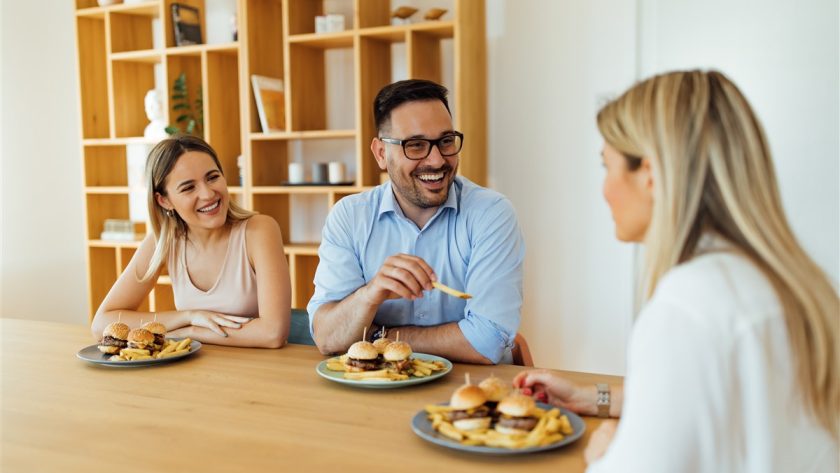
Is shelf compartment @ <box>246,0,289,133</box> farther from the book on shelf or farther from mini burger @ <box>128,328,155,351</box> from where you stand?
mini burger @ <box>128,328,155,351</box>

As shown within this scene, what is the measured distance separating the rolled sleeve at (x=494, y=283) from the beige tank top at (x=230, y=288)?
75 cm

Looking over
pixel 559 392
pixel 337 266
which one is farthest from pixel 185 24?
pixel 559 392

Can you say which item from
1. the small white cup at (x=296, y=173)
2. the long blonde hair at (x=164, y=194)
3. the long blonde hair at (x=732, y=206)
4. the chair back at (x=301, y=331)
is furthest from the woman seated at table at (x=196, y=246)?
the long blonde hair at (x=732, y=206)

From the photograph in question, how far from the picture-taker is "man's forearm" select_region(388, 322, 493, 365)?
196cm

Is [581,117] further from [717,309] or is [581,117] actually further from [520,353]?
[717,309]

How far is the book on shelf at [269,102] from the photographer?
3.97 m

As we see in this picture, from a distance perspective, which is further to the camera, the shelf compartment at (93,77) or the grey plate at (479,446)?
the shelf compartment at (93,77)

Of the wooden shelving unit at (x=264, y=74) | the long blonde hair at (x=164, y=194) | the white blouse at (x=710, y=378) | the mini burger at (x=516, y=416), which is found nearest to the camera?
the white blouse at (x=710, y=378)

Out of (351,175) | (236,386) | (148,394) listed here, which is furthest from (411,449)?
(351,175)

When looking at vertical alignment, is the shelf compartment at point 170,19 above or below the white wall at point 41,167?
above

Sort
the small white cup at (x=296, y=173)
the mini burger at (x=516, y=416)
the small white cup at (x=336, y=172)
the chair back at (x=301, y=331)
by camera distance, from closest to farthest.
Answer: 1. the mini burger at (x=516, y=416)
2. the chair back at (x=301, y=331)
3. the small white cup at (x=336, y=172)
4. the small white cup at (x=296, y=173)

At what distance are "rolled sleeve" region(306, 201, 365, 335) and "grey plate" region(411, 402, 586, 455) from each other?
842mm

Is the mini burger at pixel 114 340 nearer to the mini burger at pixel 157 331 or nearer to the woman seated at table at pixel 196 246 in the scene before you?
the mini burger at pixel 157 331

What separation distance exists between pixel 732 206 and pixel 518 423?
522mm
